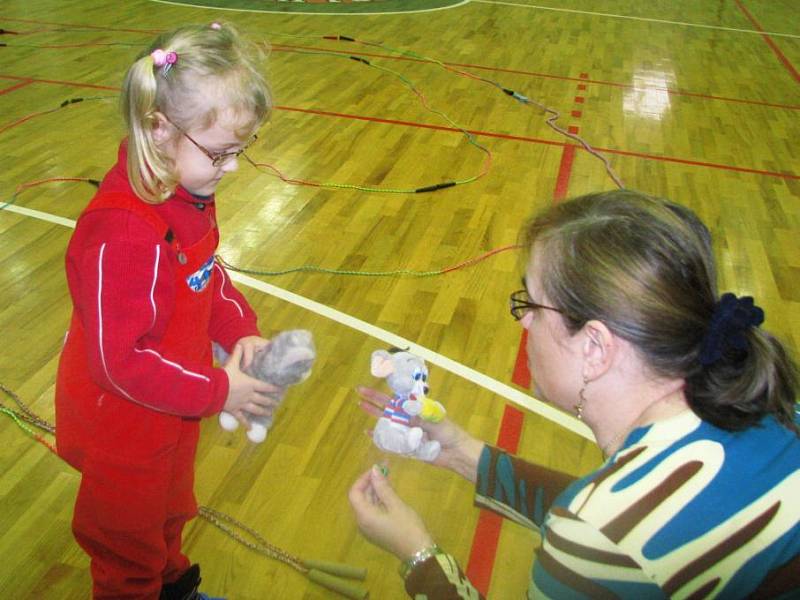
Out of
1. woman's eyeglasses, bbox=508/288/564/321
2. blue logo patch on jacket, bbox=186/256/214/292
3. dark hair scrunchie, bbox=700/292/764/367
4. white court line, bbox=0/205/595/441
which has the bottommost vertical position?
white court line, bbox=0/205/595/441

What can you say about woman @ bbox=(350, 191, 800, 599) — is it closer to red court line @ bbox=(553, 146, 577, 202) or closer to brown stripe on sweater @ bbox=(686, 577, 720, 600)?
brown stripe on sweater @ bbox=(686, 577, 720, 600)

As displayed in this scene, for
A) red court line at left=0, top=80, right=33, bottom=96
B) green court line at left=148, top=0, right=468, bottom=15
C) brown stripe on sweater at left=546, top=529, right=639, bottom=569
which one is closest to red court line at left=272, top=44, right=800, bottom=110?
green court line at left=148, top=0, right=468, bottom=15

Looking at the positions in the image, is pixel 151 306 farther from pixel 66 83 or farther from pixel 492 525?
pixel 66 83

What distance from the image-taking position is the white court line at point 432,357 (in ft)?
7.75

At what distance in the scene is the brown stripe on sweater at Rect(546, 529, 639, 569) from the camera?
0.93 m

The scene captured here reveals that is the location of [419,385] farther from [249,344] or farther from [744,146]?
[744,146]

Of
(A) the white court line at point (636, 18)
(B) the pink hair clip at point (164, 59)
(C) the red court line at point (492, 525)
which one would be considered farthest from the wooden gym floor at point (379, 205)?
(B) the pink hair clip at point (164, 59)

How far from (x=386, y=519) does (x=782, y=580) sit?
65 centimetres

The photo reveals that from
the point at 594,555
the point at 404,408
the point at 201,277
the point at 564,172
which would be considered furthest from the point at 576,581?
the point at 564,172

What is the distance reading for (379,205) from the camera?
3.69 metres

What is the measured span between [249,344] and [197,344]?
0.52 feet

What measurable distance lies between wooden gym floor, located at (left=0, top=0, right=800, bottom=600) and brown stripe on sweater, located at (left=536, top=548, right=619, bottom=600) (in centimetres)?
90

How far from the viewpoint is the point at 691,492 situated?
0.95 metres

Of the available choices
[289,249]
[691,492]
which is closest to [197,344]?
[691,492]
